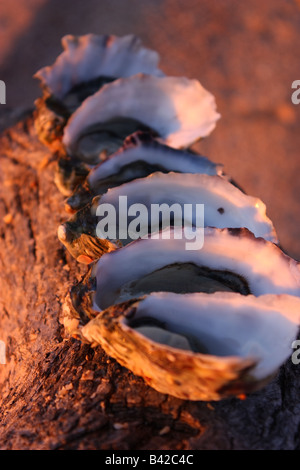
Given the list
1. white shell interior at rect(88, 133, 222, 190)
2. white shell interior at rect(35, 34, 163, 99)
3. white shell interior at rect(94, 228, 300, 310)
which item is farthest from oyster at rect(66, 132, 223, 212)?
white shell interior at rect(35, 34, 163, 99)

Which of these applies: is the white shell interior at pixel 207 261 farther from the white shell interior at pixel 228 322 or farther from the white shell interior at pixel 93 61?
the white shell interior at pixel 93 61

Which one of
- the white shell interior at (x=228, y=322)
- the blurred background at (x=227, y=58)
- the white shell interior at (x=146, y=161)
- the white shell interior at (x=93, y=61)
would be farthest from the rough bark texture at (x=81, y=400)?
the blurred background at (x=227, y=58)

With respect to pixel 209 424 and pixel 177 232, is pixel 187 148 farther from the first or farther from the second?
pixel 209 424

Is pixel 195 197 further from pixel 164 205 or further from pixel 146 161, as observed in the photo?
pixel 146 161

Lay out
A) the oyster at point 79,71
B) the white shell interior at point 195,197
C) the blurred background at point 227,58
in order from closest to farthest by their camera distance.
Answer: the white shell interior at point 195,197 < the oyster at point 79,71 < the blurred background at point 227,58

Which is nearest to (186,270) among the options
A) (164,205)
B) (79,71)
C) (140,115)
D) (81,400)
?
(164,205)

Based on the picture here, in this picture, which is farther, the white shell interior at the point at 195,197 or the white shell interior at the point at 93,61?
the white shell interior at the point at 93,61
